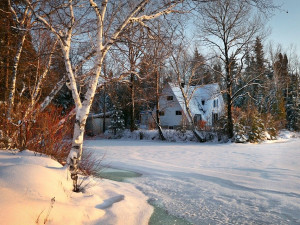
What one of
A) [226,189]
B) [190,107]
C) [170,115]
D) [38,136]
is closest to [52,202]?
[38,136]

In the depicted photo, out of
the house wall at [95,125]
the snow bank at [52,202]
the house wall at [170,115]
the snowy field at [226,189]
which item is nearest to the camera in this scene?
the snow bank at [52,202]

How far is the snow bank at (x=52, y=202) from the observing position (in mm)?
2719

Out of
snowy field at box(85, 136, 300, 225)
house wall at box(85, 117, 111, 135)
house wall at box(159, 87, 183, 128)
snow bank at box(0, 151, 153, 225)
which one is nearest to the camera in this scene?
snow bank at box(0, 151, 153, 225)

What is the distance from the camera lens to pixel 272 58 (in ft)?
104

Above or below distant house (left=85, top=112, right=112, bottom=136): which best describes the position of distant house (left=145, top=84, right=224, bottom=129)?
above

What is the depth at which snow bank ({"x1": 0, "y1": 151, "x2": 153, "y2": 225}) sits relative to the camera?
2.72 metres

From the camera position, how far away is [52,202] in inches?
122

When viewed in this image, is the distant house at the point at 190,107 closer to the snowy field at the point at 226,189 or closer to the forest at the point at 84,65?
the forest at the point at 84,65

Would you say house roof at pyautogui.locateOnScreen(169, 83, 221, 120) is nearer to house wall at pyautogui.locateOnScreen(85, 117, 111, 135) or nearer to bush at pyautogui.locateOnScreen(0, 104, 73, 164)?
house wall at pyautogui.locateOnScreen(85, 117, 111, 135)

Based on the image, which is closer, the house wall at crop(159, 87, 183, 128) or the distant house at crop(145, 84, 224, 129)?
the distant house at crop(145, 84, 224, 129)

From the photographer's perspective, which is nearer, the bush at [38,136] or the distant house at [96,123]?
the bush at [38,136]

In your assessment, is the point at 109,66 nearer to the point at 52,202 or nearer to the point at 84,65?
the point at 84,65

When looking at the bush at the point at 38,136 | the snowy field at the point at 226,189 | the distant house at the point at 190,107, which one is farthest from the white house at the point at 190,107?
the bush at the point at 38,136

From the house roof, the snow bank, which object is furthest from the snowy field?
the house roof
